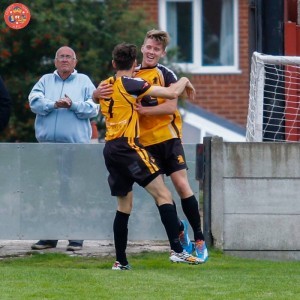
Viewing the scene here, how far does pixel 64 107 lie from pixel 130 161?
6.02 feet

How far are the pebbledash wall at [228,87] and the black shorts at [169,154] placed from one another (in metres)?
11.0

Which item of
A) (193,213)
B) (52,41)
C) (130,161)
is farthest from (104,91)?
(52,41)

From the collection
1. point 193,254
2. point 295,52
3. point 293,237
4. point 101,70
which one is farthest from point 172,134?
point 101,70

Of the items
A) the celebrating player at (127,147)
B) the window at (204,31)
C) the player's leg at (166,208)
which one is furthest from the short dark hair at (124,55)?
the window at (204,31)

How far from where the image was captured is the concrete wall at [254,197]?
11.2 metres

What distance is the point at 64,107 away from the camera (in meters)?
11.3

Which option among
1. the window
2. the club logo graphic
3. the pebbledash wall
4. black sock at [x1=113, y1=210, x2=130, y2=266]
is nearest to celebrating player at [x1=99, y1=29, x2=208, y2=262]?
black sock at [x1=113, y1=210, x2=130, y2=266]

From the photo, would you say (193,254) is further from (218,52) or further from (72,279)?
(218,52)

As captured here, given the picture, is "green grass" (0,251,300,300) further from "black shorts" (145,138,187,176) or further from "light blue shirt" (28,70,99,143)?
"light blue shirt" (28,70,99,143)

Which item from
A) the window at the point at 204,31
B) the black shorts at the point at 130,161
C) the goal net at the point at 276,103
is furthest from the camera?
the window at the point at 204,31

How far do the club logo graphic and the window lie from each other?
820cm

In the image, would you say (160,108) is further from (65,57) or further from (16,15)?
(16,15)

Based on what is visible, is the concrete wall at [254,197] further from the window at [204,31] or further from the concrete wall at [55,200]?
the window at [204,31]

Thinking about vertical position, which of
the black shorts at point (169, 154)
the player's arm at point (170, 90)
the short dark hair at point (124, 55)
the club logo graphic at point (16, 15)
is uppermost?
the club logo graphic at point (16, 15)
